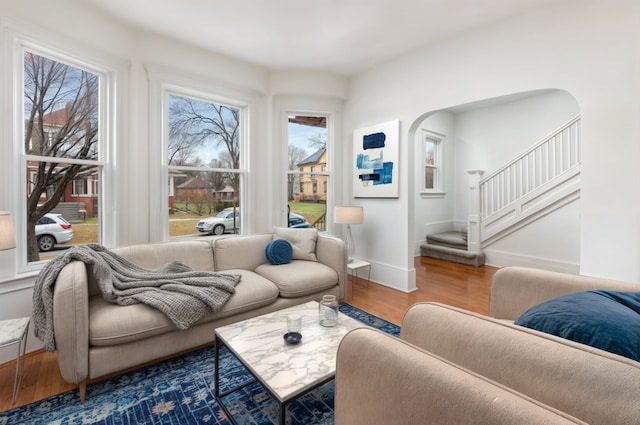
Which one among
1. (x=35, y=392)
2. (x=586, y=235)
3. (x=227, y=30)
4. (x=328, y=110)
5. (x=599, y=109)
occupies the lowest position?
(x=35, y=392)

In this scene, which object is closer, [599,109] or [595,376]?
[595,376]

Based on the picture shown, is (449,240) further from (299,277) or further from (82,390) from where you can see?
(82,390)

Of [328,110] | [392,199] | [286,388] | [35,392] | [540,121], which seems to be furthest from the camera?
[540,121]

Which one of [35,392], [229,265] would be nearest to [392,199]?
[229,265]

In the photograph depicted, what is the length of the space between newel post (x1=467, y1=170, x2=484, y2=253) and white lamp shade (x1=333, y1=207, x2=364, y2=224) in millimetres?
2448

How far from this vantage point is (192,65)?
10.3ft

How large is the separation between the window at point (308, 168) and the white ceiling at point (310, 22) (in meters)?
0.88

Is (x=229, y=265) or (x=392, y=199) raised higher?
(x=392, y=199)

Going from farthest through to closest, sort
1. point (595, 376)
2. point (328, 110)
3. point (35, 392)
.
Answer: point (328, 110) < point (35, 392) < point (595, 376)

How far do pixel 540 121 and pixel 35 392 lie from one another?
6524mm

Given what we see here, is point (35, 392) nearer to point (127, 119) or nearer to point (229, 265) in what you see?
point (229, 265)

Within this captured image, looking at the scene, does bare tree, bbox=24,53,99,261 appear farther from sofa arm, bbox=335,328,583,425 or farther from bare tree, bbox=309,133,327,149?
sofa arm, bbox=335,328,583,425

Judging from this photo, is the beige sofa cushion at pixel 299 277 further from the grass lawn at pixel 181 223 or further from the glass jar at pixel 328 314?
the grass lawn at pixel 181 223

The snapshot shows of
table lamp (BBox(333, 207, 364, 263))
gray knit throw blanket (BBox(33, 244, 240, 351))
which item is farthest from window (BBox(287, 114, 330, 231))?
gray knit throw blanket (BBox(33, 244, 240, 351))
